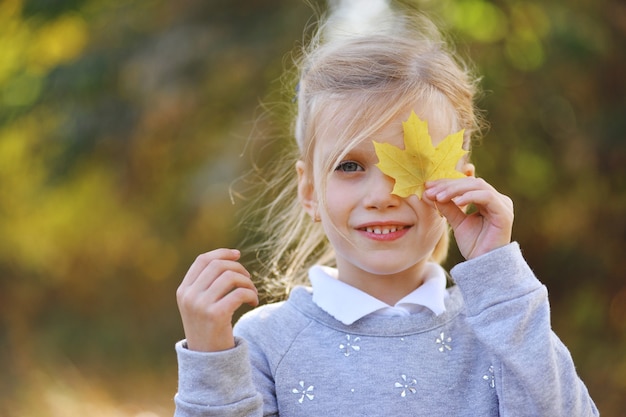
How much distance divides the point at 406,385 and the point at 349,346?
0.16m

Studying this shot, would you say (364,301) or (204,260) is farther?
(364,301)

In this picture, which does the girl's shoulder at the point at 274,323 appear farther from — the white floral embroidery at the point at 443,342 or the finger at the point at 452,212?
the finger at the point at 452,212

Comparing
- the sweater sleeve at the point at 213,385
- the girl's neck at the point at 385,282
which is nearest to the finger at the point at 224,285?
the sweater sleeve at the point at 213,385

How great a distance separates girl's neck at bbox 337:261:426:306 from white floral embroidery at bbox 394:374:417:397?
0.22 meters

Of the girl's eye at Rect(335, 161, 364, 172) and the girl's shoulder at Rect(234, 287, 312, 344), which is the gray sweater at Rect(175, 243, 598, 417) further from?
the girl's eye at Rect(335, 161, 364, 172)

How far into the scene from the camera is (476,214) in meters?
1.79

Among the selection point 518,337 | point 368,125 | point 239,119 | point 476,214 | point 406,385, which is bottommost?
point 239,119

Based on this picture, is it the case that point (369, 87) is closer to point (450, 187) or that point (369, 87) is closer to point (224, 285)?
point (450, 187)

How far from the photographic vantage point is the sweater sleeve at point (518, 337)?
162cm

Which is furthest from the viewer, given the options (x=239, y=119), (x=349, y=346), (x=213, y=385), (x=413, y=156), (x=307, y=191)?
(x=239, y=119)

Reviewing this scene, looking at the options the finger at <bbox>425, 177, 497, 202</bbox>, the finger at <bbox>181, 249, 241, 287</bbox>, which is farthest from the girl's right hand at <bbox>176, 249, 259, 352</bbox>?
the finger at <bbox>425, 177, 497, 202</bbox>

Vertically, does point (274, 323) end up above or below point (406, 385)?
above

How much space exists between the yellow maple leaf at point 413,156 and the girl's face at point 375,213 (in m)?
0.04

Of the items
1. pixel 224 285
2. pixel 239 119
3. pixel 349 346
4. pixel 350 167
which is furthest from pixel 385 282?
pixel 239 119
